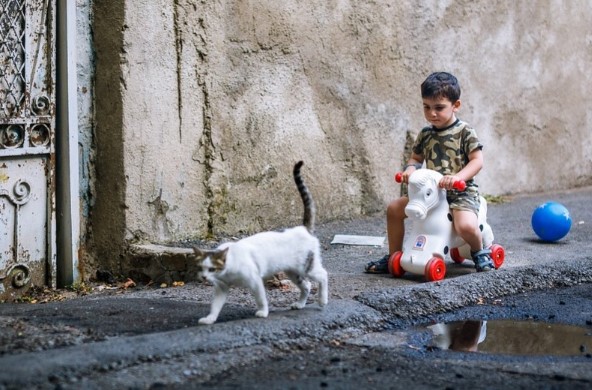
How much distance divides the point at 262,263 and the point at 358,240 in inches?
99.6

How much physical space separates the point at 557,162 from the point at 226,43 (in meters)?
4.28

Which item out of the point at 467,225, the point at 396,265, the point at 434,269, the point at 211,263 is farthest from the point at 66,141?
the point at 467,225

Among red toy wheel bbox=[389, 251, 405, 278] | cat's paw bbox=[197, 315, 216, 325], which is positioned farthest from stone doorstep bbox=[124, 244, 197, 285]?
cat's paw bbox=[197, 315, 216, 325]

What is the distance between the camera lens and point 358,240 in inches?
279

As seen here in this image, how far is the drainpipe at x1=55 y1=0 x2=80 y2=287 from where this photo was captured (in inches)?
240

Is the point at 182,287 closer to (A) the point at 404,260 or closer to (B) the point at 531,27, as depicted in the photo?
(A) the point at 404,260

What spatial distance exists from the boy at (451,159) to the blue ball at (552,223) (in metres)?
1.22

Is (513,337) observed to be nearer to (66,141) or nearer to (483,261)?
(483,261)

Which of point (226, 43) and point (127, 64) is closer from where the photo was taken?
→ point (127, 64)

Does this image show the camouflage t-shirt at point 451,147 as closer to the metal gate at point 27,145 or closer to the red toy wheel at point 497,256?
the red toy wheel at point 497,256

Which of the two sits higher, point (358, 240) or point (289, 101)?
point (289, 101)

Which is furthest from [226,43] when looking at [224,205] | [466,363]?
[466,363]

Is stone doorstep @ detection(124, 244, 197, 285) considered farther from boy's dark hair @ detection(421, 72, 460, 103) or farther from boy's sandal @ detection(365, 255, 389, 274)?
boy's dark hair @ detection(421, 72, 460, 103)

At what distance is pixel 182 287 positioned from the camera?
593 cm
